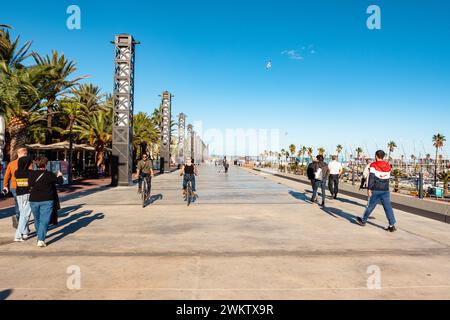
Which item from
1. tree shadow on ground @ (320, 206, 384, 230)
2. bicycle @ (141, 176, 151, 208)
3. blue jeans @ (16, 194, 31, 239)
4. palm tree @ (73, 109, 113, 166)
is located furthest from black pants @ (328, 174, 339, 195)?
palm tree @ (73, 109, 113, 166)

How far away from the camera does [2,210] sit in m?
9.60

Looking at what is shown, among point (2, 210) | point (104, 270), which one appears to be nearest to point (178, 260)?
point (104, 270)

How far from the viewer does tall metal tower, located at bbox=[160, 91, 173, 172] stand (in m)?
36.8

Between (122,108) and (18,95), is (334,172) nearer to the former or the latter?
(122,108)

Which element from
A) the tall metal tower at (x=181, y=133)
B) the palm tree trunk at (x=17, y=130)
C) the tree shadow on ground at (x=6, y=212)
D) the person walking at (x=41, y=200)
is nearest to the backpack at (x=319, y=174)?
the person walking at (x=41, y=200)

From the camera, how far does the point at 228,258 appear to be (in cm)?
496

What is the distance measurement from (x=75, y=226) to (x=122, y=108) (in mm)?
12819

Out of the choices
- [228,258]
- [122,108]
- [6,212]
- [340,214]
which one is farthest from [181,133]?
[228,258]

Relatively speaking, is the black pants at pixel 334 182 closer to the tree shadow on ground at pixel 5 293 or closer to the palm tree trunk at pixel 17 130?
the tree shadow on ground at pixel 5 293

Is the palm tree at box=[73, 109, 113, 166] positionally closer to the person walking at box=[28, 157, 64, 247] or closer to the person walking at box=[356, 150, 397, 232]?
the person walking at box=[28, 157, 64, 247]

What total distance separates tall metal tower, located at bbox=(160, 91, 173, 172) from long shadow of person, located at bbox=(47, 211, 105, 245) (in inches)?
1116

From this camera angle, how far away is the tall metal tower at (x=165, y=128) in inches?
1449

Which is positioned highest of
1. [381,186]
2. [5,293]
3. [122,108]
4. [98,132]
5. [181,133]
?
[181,133]

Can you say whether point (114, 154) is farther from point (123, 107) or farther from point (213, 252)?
point (213, 252)
